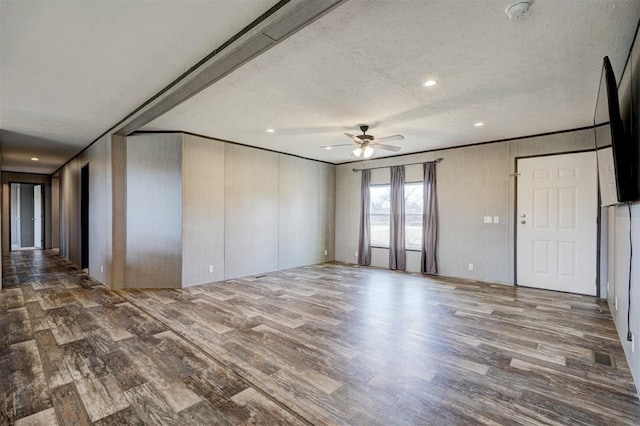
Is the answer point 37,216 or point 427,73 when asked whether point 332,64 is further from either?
point 37,216

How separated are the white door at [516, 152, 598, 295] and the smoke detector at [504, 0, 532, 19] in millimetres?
3890

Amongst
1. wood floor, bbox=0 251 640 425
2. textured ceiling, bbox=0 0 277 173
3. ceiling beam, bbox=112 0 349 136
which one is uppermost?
textured ceiling, bbox=0 0 277 173

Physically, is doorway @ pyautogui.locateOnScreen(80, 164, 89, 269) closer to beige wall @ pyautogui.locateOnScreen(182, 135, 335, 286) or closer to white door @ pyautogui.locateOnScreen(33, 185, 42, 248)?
beige wall @ pyautogui.locateOnScreen(182, 135, 335, 286)

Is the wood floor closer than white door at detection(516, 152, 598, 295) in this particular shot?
Yes

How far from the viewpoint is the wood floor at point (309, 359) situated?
1.98 m

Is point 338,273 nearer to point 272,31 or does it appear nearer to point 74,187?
point 272,31

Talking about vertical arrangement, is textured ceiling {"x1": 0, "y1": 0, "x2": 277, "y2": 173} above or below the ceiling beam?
above

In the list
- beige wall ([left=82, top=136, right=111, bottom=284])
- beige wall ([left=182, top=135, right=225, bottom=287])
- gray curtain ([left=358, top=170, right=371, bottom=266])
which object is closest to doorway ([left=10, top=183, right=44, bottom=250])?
beige wall ([left=82, top=136, right=111, bottom=284])

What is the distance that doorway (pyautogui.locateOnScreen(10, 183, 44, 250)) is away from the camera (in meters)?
10.7

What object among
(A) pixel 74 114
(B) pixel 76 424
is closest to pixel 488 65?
(B) pixel 76 424

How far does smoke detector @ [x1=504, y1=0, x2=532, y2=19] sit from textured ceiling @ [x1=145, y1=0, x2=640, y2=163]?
0.06m

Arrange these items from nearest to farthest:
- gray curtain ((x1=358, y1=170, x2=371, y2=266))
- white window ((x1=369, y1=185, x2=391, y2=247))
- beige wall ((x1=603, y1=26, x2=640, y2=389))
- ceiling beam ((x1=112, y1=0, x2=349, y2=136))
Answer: ceiling beam ((x1=112, y1=0, x2=349, y2=136))
beige wall ((x1=603, y1=26, x2=640, y2=389))
white window ((x1=369, y1=185, x2=391, y2=247))
gray curtain ((x1=358, y1=170, x2=371, y2=266))

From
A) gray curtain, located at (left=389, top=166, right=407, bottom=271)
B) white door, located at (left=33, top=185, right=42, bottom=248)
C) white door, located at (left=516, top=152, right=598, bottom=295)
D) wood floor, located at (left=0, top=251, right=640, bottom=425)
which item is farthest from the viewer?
white door, located at (left=33, top=185, right=42, bottom=248)

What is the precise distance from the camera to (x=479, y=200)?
5.70 m
